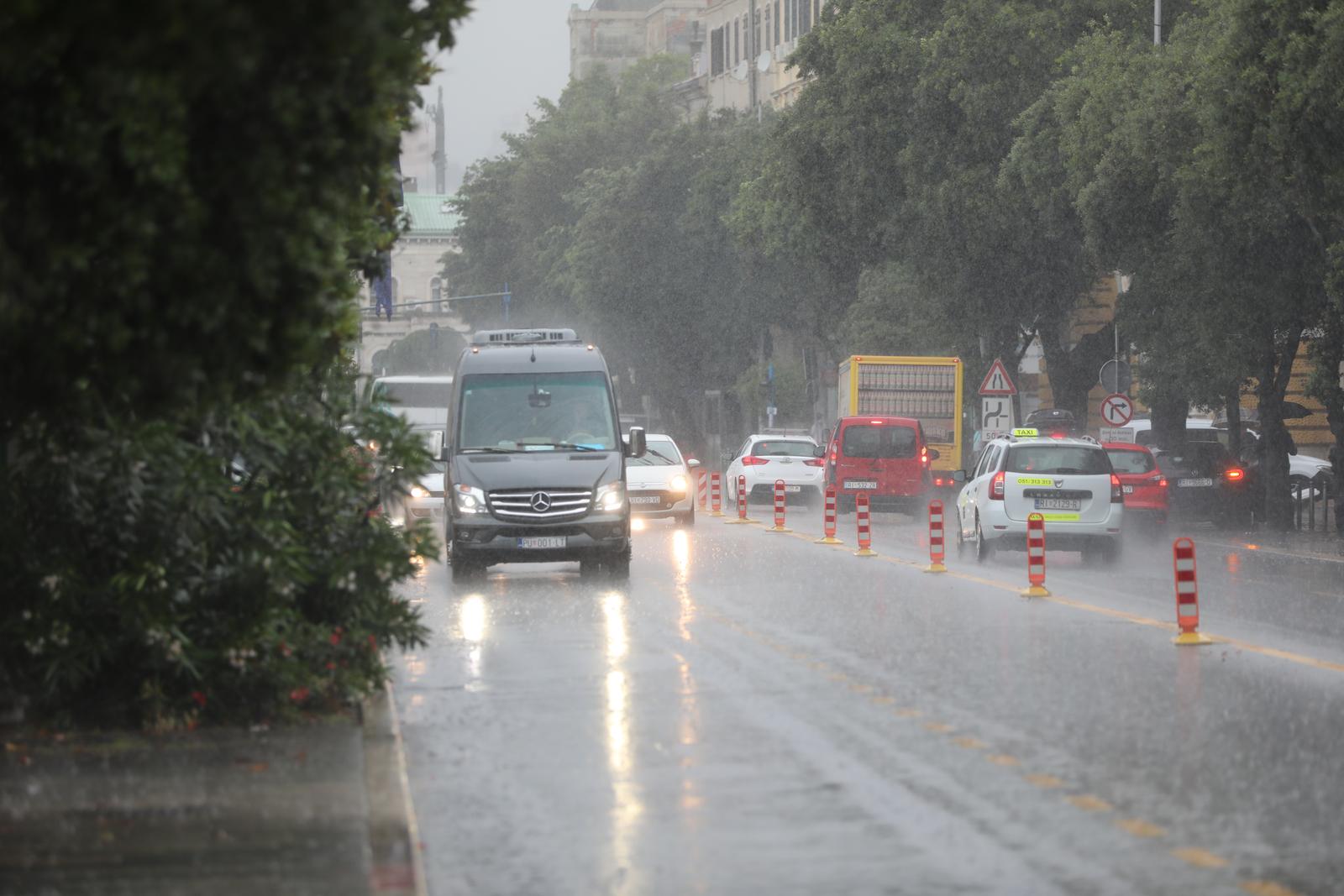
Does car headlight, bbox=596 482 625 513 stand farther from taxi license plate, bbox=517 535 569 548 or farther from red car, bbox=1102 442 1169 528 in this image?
red car, bbox=1102 442 1169 528

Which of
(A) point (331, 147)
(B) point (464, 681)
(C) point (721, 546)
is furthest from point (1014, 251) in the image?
(A) point (331, 147)

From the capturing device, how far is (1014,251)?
45500 millimetres

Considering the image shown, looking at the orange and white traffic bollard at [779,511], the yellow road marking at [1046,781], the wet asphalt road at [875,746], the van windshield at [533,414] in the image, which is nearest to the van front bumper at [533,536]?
the van windshield at [533,414]

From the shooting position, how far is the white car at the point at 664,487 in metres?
37.1

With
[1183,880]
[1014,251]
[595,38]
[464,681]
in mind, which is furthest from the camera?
[595,38]

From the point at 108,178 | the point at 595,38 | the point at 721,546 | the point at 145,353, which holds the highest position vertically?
the point at 595,38

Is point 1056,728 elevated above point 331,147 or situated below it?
below

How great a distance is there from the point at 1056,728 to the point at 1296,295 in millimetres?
25204

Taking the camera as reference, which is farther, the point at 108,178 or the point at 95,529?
the point at 95,529

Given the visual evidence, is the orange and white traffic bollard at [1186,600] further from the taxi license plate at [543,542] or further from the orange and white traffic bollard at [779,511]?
the orange and white traffic bollard at [779,511]

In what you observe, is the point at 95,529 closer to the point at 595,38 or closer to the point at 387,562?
the point at 387,562

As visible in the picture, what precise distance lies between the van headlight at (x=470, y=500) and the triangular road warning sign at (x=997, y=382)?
2342 centimetres

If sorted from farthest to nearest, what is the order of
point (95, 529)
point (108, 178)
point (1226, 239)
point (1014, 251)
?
point (1014, 251)
point (1226, 239)
point (95, 529)
point (108, 178)

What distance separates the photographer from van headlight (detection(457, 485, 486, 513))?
23.6 m
